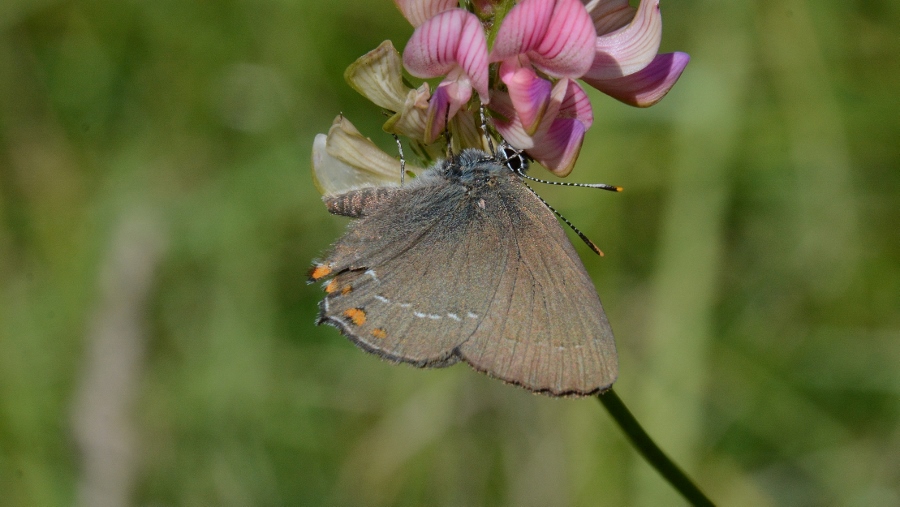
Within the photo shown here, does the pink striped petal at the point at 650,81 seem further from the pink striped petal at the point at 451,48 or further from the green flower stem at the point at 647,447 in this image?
the green flower stem at the point at 647,447

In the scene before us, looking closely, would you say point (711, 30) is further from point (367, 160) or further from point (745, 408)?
point (367, 160)

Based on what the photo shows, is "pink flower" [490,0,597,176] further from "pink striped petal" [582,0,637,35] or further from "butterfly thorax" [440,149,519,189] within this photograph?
"pink striped petal" [582,0,637,35]

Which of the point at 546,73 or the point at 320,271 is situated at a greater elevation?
the point at 546,73

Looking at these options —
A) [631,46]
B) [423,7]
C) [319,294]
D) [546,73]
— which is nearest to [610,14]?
[631,46]

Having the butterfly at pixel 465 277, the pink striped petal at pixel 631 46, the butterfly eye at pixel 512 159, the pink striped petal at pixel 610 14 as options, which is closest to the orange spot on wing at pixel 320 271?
the butterfly at pixel 465 277

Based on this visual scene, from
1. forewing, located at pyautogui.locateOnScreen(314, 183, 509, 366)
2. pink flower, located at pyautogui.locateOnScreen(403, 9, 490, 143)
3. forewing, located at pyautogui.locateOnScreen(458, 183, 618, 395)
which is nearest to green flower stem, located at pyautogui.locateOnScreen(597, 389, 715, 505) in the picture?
forewing, located at pyautogui.locateOnScreen(458, 183, 618, 395)

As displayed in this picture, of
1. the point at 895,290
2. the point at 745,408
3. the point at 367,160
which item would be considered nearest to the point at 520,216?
the point at 367,160

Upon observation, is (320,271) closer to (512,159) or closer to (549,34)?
(512,159)
